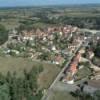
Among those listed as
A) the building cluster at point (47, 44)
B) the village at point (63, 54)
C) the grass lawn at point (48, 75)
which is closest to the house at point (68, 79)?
the village at point (63, 54)

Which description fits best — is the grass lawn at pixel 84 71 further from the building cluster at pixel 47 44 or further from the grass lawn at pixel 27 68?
the building cluster at pixel 47 44

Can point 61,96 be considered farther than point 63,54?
No

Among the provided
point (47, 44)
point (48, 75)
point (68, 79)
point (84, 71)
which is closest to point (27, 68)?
point (48, 75)

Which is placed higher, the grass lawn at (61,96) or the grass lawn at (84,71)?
the grass lawn at (61,96)

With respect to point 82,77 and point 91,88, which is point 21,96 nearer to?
point 91,88

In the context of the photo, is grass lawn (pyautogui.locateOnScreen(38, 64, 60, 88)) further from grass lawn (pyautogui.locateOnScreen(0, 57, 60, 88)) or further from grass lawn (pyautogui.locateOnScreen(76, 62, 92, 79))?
grass lawn (pyautogui.locateOnScreen(76, 62, 92, 79))

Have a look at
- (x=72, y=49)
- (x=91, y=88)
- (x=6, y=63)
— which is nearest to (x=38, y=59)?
(x=6, y=63)

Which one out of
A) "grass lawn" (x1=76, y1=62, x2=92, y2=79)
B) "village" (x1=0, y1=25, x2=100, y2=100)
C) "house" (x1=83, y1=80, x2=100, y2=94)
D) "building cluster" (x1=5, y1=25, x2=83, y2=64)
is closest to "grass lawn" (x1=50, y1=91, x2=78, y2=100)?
"village" (x1=0, y1=25, x2=100, y2=100)

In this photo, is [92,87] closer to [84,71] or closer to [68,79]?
[68,79]
